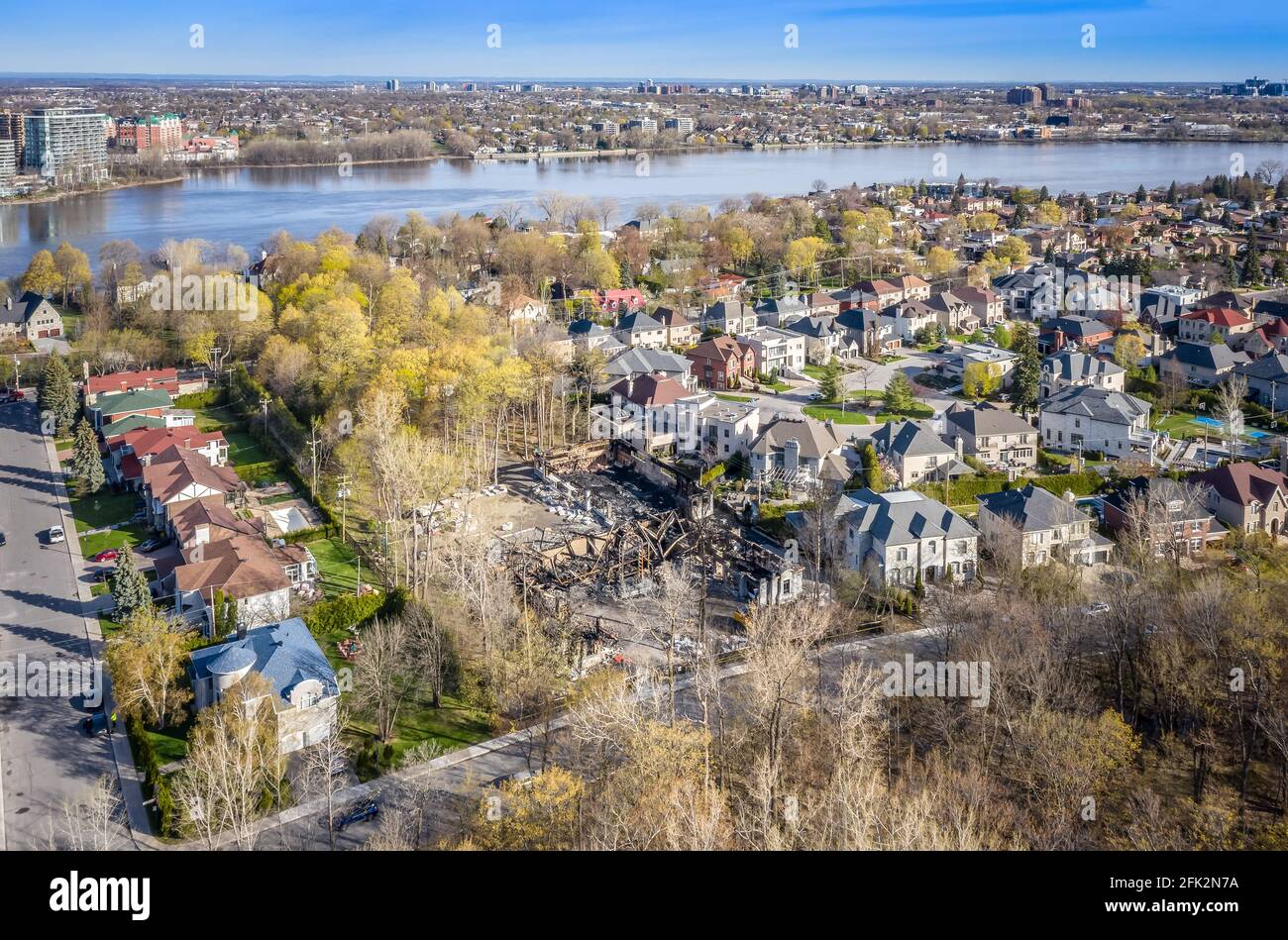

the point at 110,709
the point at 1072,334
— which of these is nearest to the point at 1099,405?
the point at 1072,334

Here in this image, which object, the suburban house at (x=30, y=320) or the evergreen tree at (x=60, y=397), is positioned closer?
the evergreen tree at (x=60, y=397)

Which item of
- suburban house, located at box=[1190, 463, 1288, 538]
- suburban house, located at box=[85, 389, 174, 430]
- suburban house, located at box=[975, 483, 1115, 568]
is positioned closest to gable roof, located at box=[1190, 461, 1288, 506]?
suburban house, located at box=[1190, 463, 1288, 538]

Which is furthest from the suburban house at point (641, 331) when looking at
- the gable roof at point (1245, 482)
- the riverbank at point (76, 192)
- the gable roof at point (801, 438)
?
the riverbank at point (76, 192)

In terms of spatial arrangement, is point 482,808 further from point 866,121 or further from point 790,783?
point 866,121

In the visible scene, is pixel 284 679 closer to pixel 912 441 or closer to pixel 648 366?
pixel 912 441

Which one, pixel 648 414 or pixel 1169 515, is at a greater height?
pixel 648 414

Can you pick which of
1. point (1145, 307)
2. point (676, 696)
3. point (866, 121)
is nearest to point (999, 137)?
point (866, 121)

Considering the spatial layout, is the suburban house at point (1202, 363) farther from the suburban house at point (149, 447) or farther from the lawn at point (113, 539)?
the lawn at point (113, 539)
